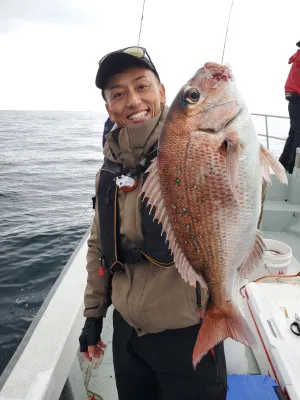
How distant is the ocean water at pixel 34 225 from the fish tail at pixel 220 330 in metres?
4.18

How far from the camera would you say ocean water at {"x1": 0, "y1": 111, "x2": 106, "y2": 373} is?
→ 19.9 ft

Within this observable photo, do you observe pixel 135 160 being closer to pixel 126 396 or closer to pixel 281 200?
pixel 126 396

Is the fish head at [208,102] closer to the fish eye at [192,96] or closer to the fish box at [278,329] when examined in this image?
the fish eye at [192,96]

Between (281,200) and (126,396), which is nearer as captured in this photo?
(126,396)

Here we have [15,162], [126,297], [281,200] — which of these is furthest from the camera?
[15,162]

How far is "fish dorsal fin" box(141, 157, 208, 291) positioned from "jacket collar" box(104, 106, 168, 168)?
1.44 ft

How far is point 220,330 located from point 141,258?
59 centimetres

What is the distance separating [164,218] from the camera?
1529 millimetres

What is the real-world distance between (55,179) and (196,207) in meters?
16.2

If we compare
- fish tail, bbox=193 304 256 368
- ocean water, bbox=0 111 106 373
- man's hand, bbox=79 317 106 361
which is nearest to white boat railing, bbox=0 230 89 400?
man's hand, bbox=79 317 106 361

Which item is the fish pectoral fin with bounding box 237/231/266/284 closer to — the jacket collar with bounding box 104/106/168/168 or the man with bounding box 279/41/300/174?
the jacket collar with bounding box 104/106/168/168

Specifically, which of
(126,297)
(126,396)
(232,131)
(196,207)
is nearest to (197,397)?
(126,396)

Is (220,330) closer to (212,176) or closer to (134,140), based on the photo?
(212,176)

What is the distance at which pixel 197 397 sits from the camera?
6.37 ft
